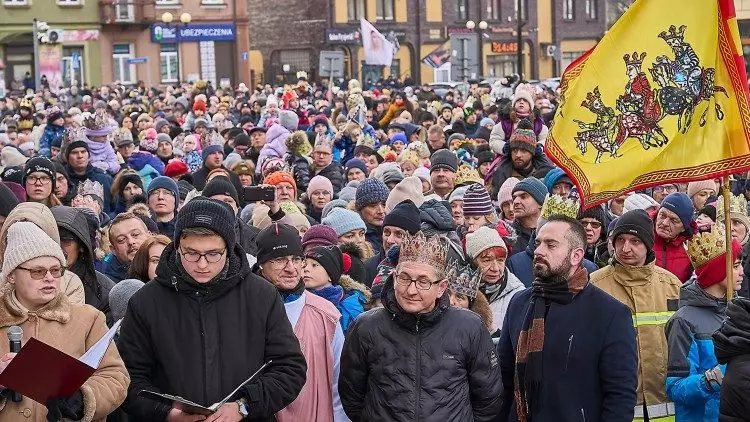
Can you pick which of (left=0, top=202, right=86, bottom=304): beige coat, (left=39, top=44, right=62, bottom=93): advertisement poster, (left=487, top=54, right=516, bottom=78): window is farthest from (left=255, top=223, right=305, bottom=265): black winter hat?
(left=487, top=54, right=516, bottom=78): window

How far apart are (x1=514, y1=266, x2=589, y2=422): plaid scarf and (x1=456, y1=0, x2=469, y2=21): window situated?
61.7 meters

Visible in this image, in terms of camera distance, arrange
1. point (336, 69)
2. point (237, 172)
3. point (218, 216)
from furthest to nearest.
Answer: point (336, 69), point (237, 172), point (218, 216)

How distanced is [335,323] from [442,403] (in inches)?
35.4

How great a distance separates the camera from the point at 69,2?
57469 millimetres

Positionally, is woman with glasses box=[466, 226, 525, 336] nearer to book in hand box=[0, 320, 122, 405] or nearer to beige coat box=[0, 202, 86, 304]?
beige coat box=[0, 202, 86, 304]

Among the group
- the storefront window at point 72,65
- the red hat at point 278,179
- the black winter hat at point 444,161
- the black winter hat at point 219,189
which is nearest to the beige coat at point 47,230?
the black winter hat at point 219,189

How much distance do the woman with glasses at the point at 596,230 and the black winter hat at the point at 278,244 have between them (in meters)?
2.56

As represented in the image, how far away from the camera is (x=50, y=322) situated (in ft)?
19.9

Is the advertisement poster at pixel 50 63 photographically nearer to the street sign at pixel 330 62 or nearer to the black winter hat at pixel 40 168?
the street sign at pixel 330 62

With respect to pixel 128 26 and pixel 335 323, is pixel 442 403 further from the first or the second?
pixel 128 26

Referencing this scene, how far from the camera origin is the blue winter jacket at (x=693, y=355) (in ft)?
22.8

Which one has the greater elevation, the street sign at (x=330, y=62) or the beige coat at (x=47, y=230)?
the street sign at (x=330, y=62)

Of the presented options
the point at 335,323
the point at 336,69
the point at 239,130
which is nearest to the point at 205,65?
the point at 336,69

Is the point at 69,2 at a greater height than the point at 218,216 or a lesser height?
greater
